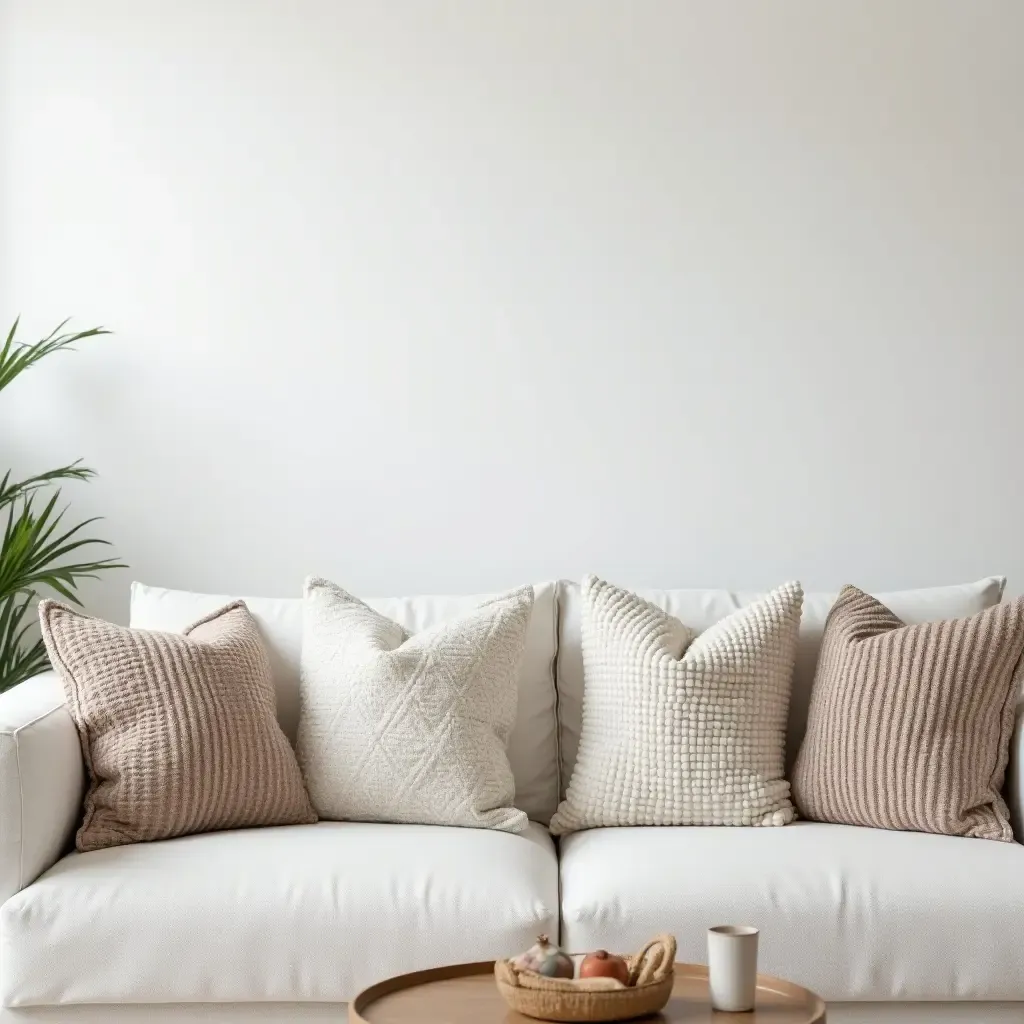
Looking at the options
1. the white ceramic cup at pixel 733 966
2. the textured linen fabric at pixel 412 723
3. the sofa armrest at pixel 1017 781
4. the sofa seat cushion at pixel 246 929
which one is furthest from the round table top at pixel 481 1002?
the sofa armrest at pixel 1017 781

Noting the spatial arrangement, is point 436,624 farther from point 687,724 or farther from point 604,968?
point 604,968

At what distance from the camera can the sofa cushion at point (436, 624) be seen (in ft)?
8.54

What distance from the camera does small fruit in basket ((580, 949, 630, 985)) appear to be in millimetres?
1459

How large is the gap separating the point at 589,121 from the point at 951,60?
0.85 m

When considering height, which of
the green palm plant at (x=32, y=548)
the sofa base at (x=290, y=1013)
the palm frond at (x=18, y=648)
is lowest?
the sofa base at (x=290, y=1013)

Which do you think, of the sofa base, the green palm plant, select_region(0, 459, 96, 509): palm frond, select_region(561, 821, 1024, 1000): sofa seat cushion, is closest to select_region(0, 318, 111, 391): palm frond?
the green palm plant

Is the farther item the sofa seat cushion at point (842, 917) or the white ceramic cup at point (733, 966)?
the sofa seat cushion at point (842, 917)

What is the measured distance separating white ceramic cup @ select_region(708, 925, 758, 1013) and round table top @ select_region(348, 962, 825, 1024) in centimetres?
2

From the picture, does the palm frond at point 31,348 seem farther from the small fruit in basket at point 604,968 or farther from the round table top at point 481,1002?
the small fruit in basket at point 604,968

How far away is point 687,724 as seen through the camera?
7.86 feet

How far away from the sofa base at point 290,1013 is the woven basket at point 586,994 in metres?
0.63

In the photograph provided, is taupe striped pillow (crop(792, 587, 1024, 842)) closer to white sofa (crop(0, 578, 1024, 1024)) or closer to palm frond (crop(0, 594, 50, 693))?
white sofa (crop(0, 578, 1024, 1024))

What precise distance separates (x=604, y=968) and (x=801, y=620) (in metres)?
1.31

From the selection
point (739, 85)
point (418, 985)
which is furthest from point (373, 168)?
point (418, 985)
